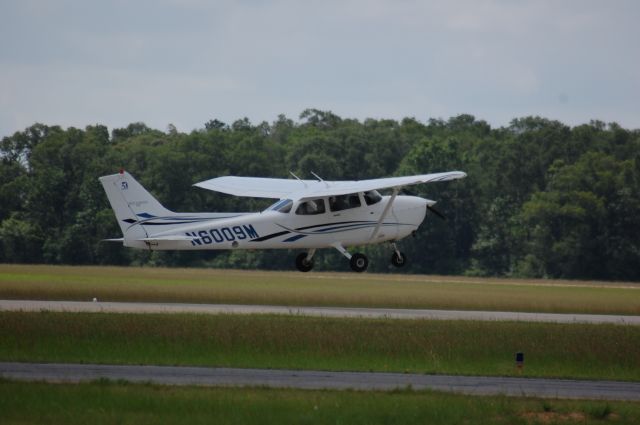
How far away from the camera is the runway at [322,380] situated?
22.5m

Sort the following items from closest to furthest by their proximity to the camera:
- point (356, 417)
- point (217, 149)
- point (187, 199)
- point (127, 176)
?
point (356, 417) < point (127, 176) < point (187, 199) < point (217, 149)

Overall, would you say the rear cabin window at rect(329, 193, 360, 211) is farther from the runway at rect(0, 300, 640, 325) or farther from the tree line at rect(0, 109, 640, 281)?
the tree line at rect(0, 109, 640, 281)

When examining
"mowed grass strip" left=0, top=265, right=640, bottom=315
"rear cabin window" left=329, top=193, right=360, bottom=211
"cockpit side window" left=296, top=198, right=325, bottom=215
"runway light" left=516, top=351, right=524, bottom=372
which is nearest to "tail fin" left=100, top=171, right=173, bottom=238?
"cockpit side window" left=296, top=198, right=325, bottom=215

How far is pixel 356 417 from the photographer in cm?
1939

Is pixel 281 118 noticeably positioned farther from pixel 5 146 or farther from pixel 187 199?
pixel 187 199

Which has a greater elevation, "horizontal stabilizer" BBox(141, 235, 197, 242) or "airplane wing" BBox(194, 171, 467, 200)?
"airplane wing" BBox(194, 171, 467, 200)

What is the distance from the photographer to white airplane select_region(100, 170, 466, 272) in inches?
1373

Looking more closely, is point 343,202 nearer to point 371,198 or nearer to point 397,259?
point 371,198

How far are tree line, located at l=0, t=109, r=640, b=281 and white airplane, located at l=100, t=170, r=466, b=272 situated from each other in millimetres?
39315

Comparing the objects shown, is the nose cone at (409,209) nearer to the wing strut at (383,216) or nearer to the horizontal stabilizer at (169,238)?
the wing strut at (383,216)

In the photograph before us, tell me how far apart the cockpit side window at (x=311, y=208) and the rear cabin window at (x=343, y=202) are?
0.29m

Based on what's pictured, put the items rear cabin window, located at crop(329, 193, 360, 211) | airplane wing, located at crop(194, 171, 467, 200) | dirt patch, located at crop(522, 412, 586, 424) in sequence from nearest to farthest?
dirt patch, located at crop(522, 412, 586, 424) → airplane wing, located at crop(194, 171, 467, 200) → rear cabin window, located at crop(329, 193, 360, 211)

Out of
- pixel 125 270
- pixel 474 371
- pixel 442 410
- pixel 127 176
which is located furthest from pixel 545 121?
pixel 442 410

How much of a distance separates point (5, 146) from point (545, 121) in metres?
45.5
